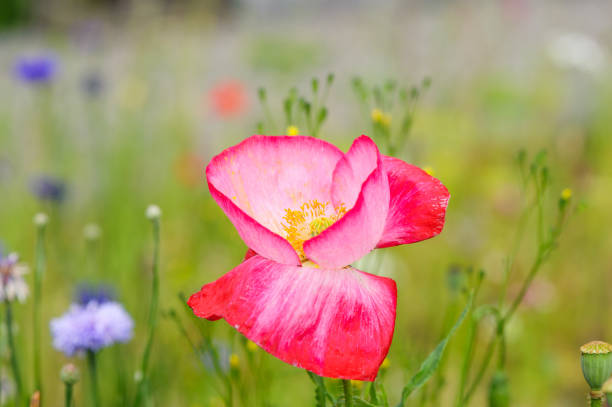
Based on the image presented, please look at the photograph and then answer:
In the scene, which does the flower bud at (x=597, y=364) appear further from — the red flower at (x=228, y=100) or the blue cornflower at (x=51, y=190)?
the red flower at (x=228, y=100)

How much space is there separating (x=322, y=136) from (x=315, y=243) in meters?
1.98

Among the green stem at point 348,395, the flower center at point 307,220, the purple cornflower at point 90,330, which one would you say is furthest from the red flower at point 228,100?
the green stem at point 348,395

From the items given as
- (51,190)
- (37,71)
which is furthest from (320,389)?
(37,71)

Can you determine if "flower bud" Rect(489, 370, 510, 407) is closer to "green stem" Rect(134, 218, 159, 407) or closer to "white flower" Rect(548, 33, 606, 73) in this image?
"green stem" Rect(134, 218, 159, 407)

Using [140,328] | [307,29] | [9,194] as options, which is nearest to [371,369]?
[140,328]

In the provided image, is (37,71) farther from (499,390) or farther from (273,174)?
(499,390)

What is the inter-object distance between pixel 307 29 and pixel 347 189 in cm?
454

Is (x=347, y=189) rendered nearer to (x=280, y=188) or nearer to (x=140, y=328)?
(x=280, y=188)

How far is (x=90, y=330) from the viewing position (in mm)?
700

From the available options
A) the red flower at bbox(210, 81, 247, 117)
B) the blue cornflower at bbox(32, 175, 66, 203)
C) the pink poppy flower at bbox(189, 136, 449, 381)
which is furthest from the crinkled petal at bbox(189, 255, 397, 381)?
the red flower at bbox(210, 81, 247, 117)

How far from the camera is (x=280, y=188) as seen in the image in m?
0.53

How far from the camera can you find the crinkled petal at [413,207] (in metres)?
0.47

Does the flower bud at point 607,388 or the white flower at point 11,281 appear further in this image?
the white flower at point 11,281

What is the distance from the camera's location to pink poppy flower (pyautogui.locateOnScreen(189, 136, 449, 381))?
0.42 m
